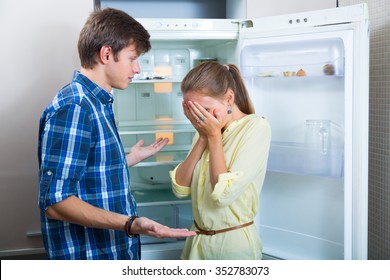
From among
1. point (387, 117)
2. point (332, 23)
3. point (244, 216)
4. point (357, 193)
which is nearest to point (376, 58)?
point (387, 117)

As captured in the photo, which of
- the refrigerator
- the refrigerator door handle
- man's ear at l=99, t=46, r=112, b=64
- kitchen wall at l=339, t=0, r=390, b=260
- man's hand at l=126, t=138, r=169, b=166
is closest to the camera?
man's ear at l=99, t=46, r=112, b=64

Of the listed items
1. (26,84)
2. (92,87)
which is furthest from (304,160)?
(26,84)

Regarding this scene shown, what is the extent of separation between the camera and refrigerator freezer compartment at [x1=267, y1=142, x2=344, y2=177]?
195 centimetres

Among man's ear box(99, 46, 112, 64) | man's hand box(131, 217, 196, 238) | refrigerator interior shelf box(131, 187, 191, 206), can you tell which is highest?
man's ear box(99, 46, 112, 64)

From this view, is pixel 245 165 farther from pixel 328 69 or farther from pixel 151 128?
pixel 151 128

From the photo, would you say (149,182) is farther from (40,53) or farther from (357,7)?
(357,7)

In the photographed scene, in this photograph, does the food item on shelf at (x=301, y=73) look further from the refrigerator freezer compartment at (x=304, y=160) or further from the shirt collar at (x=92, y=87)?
the shirt collar at (x=92, y=87)

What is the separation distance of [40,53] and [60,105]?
3.37 ft

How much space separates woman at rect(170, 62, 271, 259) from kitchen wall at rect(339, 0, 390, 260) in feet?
3.00

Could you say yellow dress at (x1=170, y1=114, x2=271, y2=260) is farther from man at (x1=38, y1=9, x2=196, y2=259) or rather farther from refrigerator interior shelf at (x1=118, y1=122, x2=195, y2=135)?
refrigerator interior shelf at (x1=118, y1=122, x2=195, y2=135)

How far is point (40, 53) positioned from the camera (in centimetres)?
218

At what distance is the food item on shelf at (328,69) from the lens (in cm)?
192

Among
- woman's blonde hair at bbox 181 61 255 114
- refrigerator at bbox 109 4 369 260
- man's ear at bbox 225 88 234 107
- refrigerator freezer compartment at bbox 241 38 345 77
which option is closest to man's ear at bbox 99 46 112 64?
woman's blonde hair at bbox 181 61 255 114

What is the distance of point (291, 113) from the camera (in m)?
2.11
